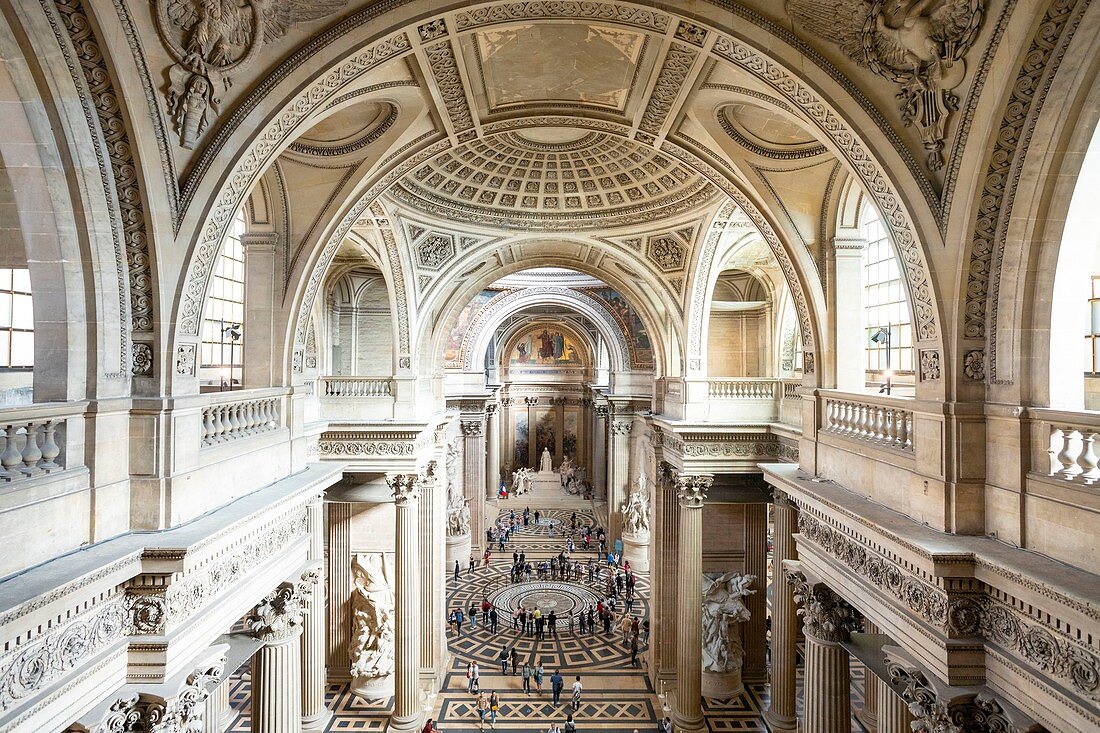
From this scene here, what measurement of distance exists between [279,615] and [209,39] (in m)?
6.97

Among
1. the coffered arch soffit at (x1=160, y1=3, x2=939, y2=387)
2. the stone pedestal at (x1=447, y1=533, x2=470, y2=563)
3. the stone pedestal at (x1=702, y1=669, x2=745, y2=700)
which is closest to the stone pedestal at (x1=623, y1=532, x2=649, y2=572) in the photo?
the stone pedestal at (x1=447, y1=533, x2=470, y2=563)

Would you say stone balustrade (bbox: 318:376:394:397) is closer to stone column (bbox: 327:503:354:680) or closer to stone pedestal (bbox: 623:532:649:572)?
stone column (bbox: 327:503:354:680)

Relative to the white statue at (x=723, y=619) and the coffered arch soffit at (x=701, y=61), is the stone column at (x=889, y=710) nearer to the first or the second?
the coffered arch soffit at (x=701, y=61)

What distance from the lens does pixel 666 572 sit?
653 inches

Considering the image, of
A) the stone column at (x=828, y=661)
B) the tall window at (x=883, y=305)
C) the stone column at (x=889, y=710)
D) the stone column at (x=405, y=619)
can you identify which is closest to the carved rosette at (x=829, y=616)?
the stone column at (x=828, y=661)

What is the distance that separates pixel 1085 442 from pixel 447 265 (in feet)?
44.3

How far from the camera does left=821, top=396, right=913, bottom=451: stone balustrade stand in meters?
6.52

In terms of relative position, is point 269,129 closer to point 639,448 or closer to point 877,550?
point 877,550

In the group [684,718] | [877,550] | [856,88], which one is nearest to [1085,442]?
[877,550]

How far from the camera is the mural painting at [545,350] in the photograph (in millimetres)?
46500

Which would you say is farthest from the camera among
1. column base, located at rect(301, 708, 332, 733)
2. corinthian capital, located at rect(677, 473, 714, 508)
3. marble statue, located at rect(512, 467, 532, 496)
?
marble statue, located at rect(512, 467, 532, 496)

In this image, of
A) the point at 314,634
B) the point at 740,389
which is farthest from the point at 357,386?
the point at 740,389

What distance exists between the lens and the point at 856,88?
19.9 feet

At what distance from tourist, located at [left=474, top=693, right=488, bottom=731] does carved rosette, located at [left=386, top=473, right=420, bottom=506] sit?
5.74 meters
